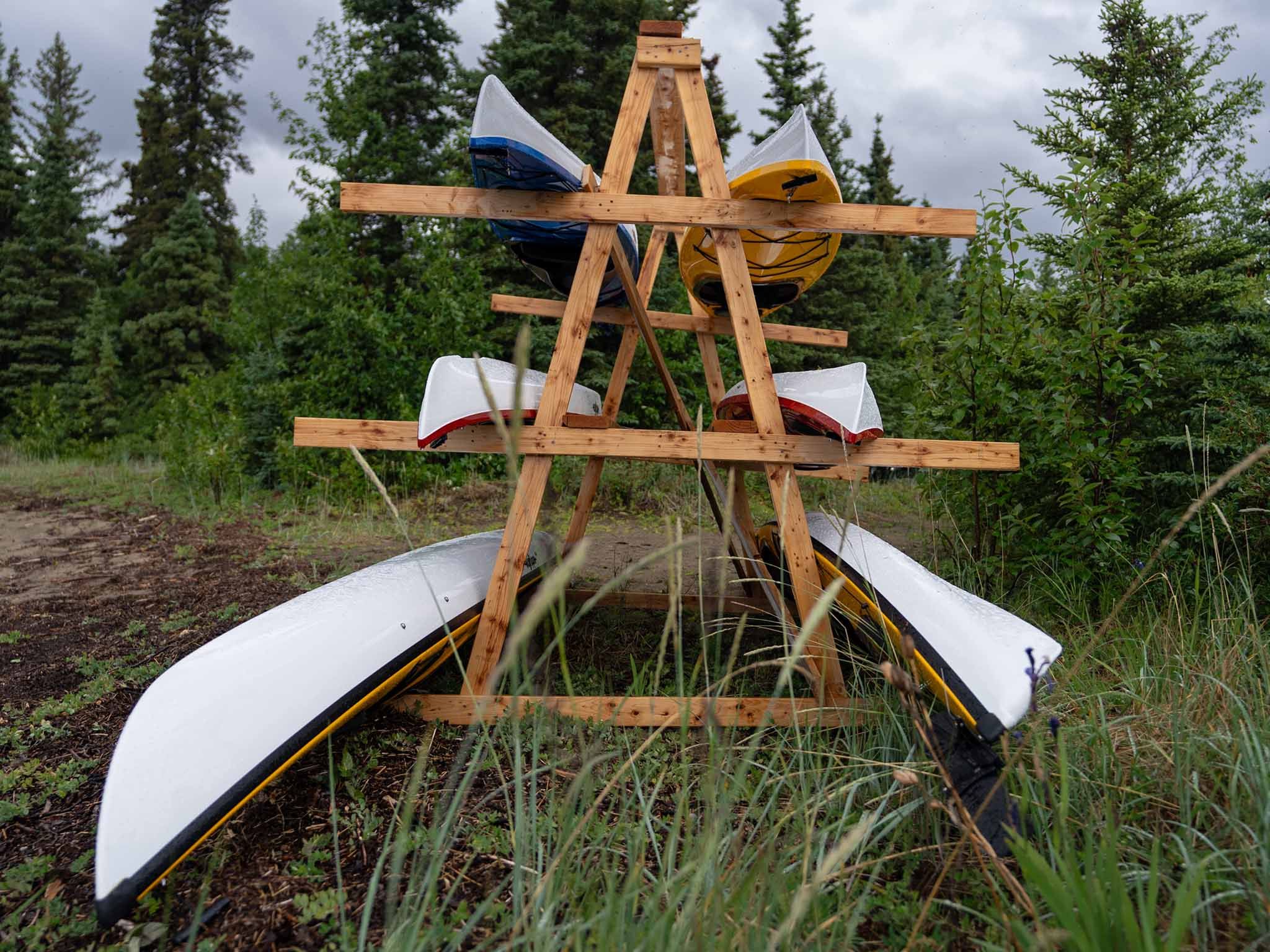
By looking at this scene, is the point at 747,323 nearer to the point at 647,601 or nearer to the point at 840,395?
the point at 840,395

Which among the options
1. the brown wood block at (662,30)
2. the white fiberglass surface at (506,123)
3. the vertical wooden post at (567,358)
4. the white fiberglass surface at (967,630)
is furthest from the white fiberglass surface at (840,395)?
the brown wood block at (662,30)

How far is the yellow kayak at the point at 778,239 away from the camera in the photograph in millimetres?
2504

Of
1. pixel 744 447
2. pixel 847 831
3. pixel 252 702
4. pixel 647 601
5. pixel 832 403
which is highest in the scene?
pixel 832 403

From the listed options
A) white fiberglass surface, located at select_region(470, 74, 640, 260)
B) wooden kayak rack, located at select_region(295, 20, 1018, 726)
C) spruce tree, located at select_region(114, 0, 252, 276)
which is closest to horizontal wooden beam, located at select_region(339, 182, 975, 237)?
wooden kayak rack, located at select_region(295, 20, 1018, 726)

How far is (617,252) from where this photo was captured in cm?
237

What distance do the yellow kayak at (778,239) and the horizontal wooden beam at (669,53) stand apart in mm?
399

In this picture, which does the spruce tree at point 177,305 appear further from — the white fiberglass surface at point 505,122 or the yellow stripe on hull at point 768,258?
the white fiberglass surface at point 505,122

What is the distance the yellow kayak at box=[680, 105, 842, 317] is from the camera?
A: 2504 mm

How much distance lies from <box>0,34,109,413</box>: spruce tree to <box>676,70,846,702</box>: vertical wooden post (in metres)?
18.8

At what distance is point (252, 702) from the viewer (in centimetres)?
169

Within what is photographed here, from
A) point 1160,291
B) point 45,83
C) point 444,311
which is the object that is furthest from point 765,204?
point 45,83

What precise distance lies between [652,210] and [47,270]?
68.6ft

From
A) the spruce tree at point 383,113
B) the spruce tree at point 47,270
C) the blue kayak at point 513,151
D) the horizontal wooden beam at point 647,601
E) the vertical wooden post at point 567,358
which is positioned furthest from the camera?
the spruce tree at point 47,270

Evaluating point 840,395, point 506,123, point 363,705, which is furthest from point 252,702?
point 840,395
